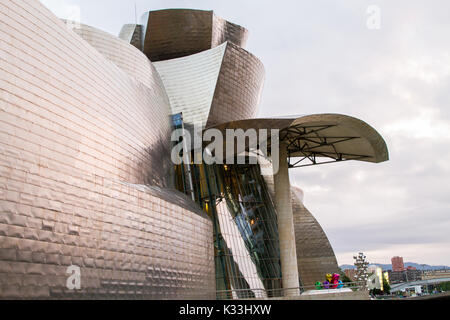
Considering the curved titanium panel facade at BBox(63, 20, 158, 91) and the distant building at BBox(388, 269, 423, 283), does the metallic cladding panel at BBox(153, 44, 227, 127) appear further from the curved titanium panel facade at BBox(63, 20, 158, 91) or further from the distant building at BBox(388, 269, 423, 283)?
the distant building at BBox(388, 269, 423, 283)

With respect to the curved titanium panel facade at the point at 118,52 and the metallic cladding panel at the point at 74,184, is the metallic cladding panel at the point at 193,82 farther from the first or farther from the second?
the metallic cladding panel at the point at 74,184

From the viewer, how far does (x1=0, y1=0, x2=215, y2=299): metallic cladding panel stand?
9547 millimetres

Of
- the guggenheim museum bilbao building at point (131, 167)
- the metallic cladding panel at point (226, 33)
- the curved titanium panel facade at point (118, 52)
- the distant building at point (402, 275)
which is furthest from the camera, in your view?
the distant building at point (402, 275)

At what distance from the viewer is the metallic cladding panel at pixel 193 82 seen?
24484mm

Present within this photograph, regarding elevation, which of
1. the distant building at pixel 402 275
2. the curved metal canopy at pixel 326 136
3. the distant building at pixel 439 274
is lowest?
the distant building at pixel 402 275

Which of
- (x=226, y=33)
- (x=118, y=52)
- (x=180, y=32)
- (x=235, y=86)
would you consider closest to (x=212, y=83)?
(x=235, y=86)

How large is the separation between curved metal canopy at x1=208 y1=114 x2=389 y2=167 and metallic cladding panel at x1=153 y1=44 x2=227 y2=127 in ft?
12.2

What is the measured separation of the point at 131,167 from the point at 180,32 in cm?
1711

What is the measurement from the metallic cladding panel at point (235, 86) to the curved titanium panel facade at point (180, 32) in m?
4.81

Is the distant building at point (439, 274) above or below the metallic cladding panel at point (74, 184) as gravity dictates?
below

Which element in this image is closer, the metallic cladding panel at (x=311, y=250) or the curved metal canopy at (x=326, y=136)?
the curved metal canopy at (x=326, y=136)

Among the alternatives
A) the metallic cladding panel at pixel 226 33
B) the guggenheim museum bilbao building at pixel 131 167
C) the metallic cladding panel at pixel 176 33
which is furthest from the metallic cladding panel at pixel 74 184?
the metallic cladding panel at pixel 226 33

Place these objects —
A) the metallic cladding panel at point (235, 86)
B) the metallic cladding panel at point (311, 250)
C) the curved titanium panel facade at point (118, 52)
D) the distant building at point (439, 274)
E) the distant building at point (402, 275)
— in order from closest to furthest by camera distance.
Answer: the curved titanium panel facade at point (118, 52)
the metallic cladding panel at point (235, 86)
the metallic cladding panel at point (311, 250)
the distant building at point (439, 274)
the distant building at point (402, 275)
